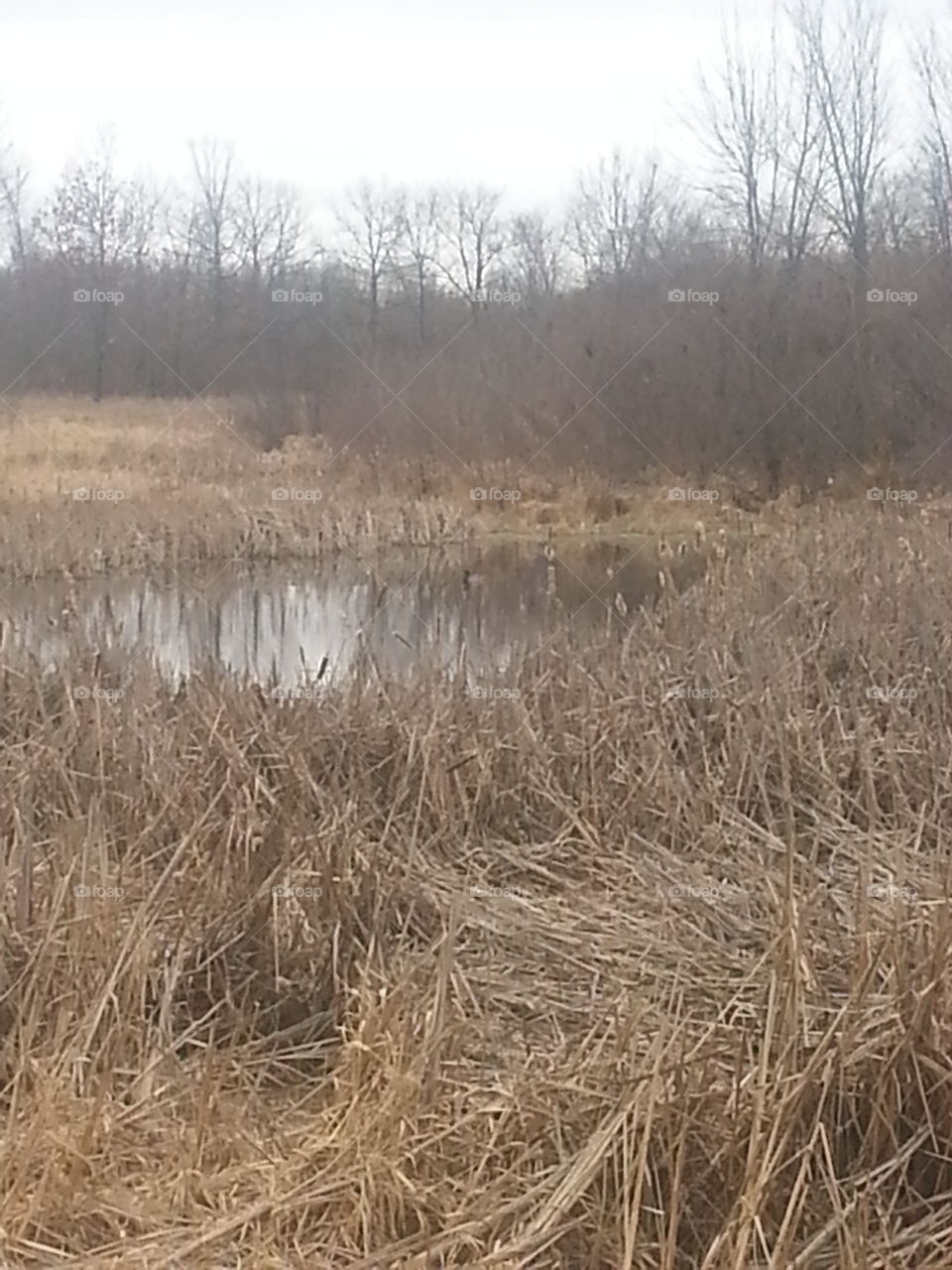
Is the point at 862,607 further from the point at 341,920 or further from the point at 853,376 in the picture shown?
the point at 853,376

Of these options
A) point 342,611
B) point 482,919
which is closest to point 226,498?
point 342,611

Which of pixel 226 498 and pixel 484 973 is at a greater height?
pixel 226 498

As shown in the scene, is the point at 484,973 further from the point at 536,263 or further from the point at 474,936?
the point at 536,263

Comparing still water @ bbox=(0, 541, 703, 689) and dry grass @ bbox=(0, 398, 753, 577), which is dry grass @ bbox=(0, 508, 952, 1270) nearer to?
still water @ bbox=(0, 541, 703, 689)

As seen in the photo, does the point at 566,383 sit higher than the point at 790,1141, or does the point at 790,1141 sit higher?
the point at 566,383

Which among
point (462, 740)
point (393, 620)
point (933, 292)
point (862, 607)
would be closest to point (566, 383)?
point (933, 292)

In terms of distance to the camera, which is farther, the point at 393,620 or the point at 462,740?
the point at 393,620

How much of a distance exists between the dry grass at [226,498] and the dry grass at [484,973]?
4.90 meters

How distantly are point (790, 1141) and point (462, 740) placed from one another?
1773 millimetres

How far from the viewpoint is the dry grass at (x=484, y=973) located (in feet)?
5.54

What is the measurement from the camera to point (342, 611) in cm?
672

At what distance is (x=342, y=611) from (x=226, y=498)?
10.4ft

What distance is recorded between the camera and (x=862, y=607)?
4.63 metres

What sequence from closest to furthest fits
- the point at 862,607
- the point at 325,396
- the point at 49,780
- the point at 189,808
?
1. the point at 189,808
2. the point at 49,780
3. the point at 862,607
4. the point at 325,396
